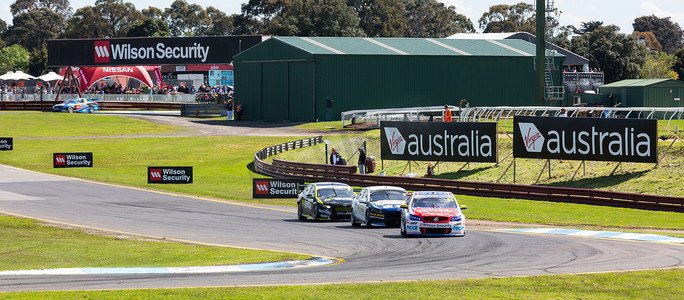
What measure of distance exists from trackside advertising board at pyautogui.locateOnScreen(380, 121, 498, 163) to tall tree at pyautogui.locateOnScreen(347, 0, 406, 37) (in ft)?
343

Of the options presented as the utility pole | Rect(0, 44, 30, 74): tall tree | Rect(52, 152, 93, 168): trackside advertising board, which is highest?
Rect(0, 44, 30, 74): tall tree

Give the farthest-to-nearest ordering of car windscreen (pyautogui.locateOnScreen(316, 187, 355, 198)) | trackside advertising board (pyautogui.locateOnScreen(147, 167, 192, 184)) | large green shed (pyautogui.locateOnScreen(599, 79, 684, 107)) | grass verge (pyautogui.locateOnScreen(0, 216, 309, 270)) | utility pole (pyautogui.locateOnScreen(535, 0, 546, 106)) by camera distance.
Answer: large green shed (pyautogui.locateOnScreen(599, 79, 684, 107)) → utility pole (pyautogui.locateOnScreen(535, 0, 546, 106)) → trackside advertising board (pyautogui.locateOnScreen(147, 167, 192, 184)) → car windscreen (pyautogui.locateOnScreen(316, 187, 355, 198)) → grass verge (pyautogui.locateOnScreen(0, 216, 309, 270))

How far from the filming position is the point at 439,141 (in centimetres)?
4475

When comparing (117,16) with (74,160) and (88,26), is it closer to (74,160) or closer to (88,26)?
(88,26)

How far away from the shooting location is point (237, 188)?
4269 centimetres

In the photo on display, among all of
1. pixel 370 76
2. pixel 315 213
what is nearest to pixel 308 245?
pixel 315 213

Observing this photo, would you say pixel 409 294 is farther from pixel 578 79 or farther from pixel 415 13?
pixel 415 13

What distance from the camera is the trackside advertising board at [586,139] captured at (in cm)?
3738

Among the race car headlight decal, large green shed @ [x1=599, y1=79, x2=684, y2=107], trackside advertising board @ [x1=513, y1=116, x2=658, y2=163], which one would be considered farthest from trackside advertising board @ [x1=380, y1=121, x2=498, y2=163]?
large green shed @ [x1=599, y1=79, x2=684, y2=107]

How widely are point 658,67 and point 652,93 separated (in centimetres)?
7938

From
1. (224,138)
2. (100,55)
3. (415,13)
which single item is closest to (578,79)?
(224,138)

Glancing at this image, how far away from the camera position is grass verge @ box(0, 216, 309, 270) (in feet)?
64.8

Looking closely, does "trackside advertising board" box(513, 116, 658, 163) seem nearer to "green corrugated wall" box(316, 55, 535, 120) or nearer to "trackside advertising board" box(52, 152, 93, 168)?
"trackside advertising board" box(52, 152, 93, 168)

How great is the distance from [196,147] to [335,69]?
1762 cm
